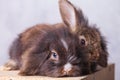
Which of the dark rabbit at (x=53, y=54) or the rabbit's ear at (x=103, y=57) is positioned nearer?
the dark rabbit at (x=53, y=54)

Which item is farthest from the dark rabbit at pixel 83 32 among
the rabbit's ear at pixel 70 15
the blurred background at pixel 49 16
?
the blurred background at pixel 49 16

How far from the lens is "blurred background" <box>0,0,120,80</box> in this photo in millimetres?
982

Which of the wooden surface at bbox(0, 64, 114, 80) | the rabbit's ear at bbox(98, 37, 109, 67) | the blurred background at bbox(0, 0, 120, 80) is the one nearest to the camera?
the wooden surface at bbox(0, 64, 114, 80)

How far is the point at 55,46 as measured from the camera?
2.05ft

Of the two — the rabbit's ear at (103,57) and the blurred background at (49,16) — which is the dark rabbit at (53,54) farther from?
the blurred background at (49,16)

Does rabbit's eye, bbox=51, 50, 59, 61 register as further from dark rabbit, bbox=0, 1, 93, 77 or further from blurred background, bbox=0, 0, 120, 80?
blurred background, bbox=0, 0, 120, 80

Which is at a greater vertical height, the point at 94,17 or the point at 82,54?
the point at 94,17

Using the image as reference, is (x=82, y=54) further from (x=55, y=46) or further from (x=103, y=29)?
(x=103, y=29)

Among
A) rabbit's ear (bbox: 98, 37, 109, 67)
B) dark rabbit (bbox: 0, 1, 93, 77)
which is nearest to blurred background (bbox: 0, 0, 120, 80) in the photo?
rabbit's ear (bbox: 98, 37, 109, 67)

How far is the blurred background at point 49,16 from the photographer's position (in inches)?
38.7

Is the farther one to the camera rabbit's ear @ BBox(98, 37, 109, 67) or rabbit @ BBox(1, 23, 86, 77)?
rabbit's ear @ BBox(98, 37, 109, 67)

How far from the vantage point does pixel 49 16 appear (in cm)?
103

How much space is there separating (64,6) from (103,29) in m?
Answer: 0.35

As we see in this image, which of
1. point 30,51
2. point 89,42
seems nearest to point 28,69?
point 30,51
